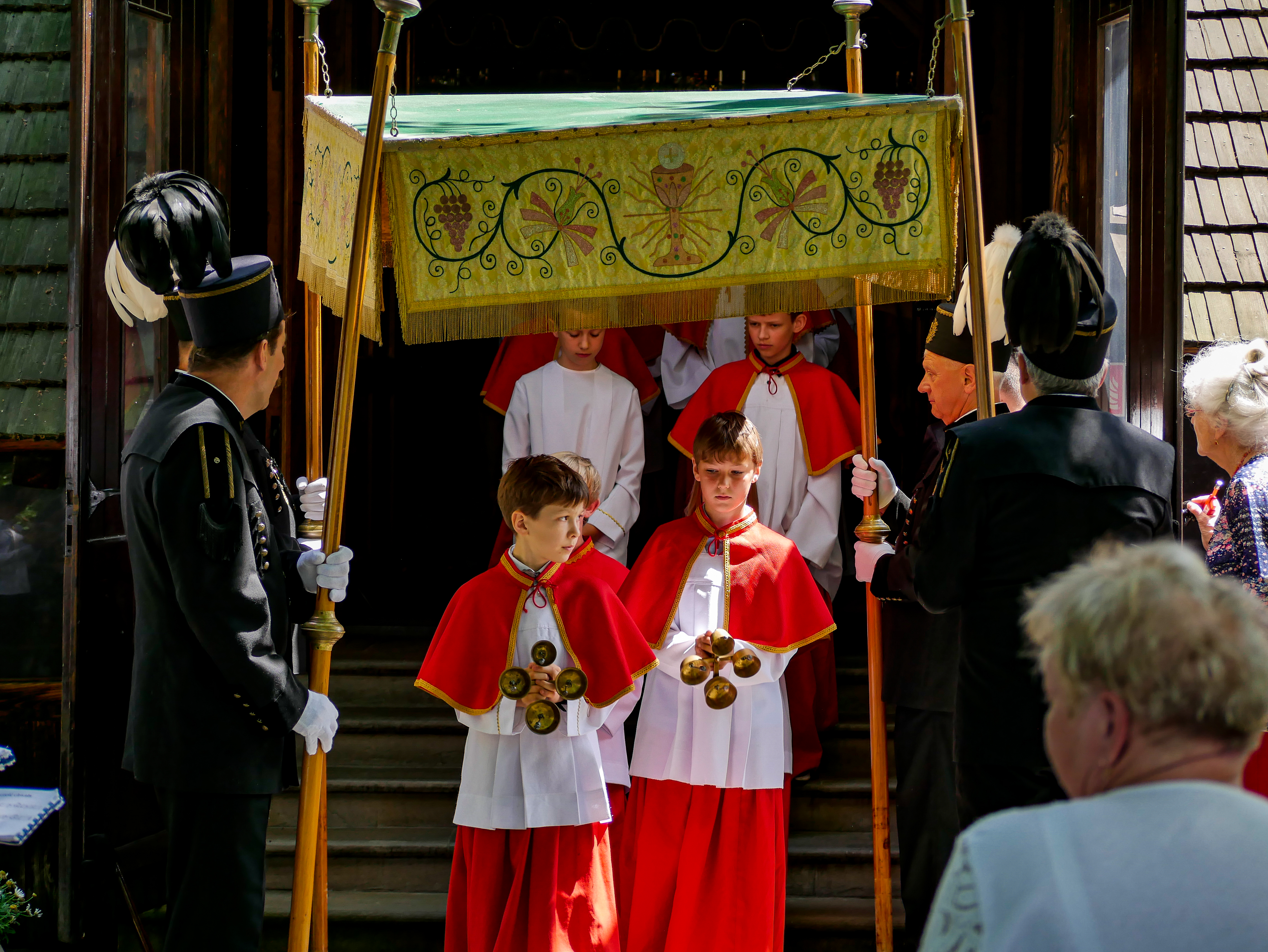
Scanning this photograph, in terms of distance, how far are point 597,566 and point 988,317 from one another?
1589mm

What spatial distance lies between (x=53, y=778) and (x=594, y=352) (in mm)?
2526

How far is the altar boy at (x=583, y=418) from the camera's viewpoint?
5.35m

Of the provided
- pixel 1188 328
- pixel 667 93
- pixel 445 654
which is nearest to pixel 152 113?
pixel 667 93

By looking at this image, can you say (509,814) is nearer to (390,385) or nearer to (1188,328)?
(1188,328)

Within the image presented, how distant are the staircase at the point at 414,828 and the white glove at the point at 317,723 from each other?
1420mm

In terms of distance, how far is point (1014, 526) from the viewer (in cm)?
299

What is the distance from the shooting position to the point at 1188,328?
15.6 feet

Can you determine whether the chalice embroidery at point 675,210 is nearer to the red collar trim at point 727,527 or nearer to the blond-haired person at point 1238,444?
the red collar trim at point 727,527

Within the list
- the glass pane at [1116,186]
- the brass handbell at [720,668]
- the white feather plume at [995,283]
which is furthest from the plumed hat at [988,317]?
the brass handbell at [720,668]

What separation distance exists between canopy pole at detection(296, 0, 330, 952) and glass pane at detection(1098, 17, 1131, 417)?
2.68 meters

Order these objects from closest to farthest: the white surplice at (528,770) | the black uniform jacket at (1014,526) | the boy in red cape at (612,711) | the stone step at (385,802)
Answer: the black uniform jacket at (1014,526) → the white surplice at (528,770) → the boy in red cape at (612,711) → the stone step at (385,802)

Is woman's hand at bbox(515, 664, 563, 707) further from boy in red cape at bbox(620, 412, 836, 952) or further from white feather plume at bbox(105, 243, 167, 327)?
white feather plume at bbox(105, 243, 167, 327)

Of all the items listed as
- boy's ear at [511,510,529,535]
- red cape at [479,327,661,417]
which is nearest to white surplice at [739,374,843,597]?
red cape at [479,327,661,417]

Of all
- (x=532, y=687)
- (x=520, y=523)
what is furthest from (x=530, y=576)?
(x=532, y=687)
